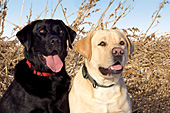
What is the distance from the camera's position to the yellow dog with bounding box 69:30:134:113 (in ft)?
11.1

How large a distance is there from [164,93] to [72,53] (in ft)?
7.90

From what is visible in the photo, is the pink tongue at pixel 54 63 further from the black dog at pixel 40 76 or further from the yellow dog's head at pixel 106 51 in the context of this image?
the yellow dog's head at pixel 106 51

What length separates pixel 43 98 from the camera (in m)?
3.59

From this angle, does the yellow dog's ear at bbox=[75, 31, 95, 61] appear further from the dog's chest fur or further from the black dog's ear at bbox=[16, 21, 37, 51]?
the black dog's ear at bbox=[16, 21, 37, 51]

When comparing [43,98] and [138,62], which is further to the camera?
[138,62]

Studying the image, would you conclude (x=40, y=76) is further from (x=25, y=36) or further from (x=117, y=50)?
(x=117, y=50)

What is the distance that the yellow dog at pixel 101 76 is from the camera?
3.37 meters

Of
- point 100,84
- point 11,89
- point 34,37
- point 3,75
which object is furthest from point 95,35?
point 3,75

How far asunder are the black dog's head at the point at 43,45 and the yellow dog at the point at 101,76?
14.3 inches

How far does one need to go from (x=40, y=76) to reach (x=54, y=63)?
0.89ft

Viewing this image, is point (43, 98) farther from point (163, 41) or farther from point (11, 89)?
point (163, 41)

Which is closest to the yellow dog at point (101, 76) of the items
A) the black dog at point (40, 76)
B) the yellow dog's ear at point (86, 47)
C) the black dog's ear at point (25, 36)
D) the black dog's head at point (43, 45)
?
the yellow dog's ear at point (86, 47)

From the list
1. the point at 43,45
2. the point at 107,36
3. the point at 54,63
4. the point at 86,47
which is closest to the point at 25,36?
Result: the point at 43,45

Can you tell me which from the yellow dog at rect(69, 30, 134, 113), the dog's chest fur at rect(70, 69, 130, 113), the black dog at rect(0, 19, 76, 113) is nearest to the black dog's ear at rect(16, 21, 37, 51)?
the black dog at rect(0, 19, 76, 113)
